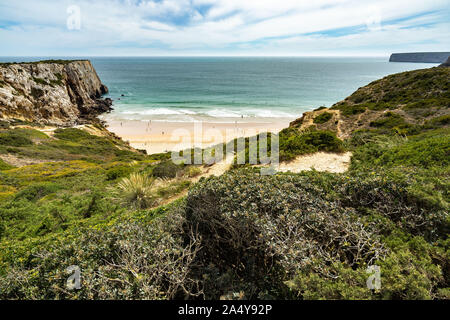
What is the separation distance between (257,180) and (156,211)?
3478 millimetres

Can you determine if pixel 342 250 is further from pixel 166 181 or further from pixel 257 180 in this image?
pixel 166 181

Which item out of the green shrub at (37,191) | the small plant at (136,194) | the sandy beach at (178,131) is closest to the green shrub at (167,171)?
the small plant at (136,194)

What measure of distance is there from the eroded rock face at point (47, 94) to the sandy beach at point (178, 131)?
7.62 metres

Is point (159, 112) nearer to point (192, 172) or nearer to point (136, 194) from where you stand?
point (192, 172)

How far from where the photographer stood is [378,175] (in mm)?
4938

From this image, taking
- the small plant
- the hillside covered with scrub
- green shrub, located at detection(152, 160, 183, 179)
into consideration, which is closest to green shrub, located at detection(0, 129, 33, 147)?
the hillside covered with scrub

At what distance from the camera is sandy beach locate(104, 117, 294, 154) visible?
103 ft

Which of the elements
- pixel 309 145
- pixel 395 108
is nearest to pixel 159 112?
pixel 395 108

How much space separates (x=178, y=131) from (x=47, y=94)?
25.3 m

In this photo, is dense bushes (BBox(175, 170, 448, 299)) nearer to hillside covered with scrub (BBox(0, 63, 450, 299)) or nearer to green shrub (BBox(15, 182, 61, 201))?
hillside covered with scrub (BBox(0, 63, 450, 299))

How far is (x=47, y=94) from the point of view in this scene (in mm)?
38594

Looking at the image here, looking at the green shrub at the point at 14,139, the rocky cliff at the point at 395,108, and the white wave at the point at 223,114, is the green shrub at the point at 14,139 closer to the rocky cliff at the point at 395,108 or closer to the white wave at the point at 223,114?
the rocky cliff at the point at 395,108

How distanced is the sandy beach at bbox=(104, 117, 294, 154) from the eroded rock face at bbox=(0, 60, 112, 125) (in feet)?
25.0

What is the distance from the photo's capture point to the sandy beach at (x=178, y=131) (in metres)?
31.5
